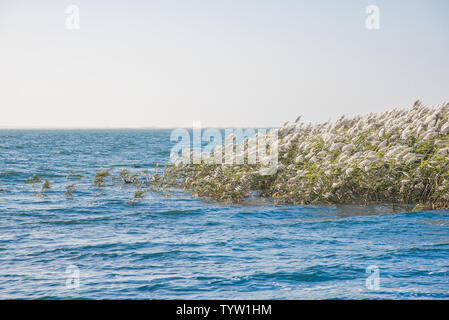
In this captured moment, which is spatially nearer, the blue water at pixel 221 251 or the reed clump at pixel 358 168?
the blue water at pixel 221 251

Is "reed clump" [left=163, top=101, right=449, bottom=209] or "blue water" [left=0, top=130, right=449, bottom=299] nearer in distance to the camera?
→ "blue water" [left=0, top=130, right=449, bottom=299]

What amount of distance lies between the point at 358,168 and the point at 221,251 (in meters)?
6.42

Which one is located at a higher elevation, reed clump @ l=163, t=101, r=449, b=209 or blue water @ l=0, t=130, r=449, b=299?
reed clump @ l=163, t=101, r=449, b=209

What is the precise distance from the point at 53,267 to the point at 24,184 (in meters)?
17.4

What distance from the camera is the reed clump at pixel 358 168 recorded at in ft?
49.8

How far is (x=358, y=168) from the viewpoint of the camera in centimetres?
1570

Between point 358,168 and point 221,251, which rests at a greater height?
point 358,168

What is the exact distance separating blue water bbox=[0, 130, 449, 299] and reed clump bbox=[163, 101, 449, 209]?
689mm

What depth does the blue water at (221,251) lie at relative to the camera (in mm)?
8586

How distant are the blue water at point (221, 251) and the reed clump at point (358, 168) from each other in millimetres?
689

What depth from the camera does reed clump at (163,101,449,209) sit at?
49.8 ft

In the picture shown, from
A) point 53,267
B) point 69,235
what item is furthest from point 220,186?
point 53,267

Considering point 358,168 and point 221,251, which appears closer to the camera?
A: point 221,251

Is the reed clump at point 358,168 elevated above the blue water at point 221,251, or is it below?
above
